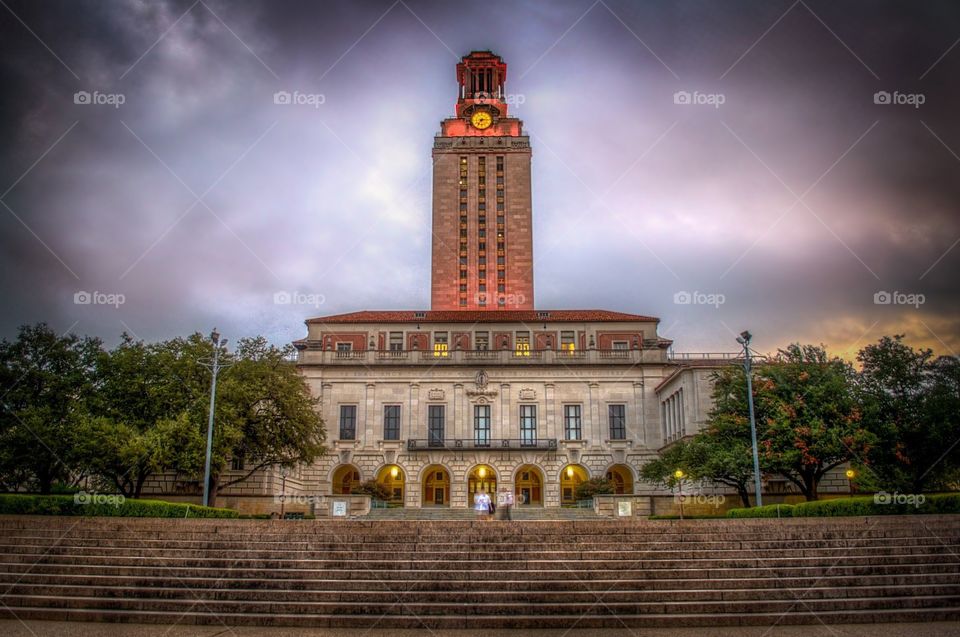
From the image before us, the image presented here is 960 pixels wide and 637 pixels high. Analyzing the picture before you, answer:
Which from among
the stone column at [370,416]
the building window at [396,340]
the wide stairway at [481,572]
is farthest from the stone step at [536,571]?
the building window at [396,340]

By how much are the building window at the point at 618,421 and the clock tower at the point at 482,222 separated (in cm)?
2187

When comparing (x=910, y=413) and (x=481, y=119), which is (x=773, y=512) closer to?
(x=910, y=413)

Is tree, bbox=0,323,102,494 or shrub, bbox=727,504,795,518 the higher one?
tree, bbox=0,323,102,494

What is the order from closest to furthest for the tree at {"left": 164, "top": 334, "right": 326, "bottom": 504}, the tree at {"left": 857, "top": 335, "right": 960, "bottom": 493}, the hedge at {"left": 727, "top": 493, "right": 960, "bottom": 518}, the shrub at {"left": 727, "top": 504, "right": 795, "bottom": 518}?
the hedge at {"left": 727, "top": 493, "right": 960, "bottom": 518}, the shrub at {"left": 727, "top": 504, "right": 795, "bottom": 518}, the tree at {"left": 857, "top": 335, "right": 960, "bottom": 493}, the tree at {"left": 164, "top": 334, "right": 326, "bottom": 504}

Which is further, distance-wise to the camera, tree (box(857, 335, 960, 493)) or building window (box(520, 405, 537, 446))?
building window (box(520, 405, 537, 446))

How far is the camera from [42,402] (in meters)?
35.7

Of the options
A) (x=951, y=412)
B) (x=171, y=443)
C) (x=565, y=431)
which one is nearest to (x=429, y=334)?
(x=565, y=431)

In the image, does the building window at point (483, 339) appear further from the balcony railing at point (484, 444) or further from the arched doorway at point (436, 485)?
the arched doorway at point (436, 485)

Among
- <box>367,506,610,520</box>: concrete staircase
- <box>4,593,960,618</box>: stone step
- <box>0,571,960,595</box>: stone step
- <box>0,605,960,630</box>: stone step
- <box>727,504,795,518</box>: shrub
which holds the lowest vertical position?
<box>0,605,960,630</box>: stone step

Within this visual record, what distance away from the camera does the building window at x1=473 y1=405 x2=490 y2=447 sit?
5447 cm

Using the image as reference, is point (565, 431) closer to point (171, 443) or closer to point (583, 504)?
point (583, 504)

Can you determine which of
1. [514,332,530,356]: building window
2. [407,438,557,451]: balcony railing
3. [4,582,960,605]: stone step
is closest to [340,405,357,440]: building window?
[407,438,557,451]: balcony railing

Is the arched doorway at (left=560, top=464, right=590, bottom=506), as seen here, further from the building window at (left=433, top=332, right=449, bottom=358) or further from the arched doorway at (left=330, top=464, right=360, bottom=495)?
the arched doorway at (left=330, top=464, right=360, bottom=495)

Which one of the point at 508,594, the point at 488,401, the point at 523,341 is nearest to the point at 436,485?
the point at 488,401
